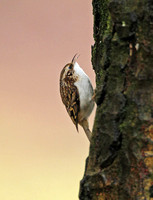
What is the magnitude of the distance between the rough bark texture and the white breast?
109cm

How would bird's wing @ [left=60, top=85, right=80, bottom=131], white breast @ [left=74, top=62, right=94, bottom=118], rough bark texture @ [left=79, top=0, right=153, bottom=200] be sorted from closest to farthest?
rough bark texture @ [left=79, top=0, right=153, bottom=200] → white breast @ [left=74, top=62, right=94, bottom=118] → bird's wing @ [left=60, top=85, right=80, bottom=131]

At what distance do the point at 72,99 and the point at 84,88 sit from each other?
0.19m

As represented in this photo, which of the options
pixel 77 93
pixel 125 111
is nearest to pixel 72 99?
pixel 77 93

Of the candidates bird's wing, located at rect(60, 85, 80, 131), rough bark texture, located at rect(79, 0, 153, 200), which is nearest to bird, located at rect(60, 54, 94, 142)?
bird's wing, located at rect(60, 85, 80, 131)

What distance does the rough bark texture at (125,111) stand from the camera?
132cm

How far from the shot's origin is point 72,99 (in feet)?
8.75

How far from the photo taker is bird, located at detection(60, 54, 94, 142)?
254cm

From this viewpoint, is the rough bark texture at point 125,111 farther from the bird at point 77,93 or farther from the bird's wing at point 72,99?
the bird's wing at point 72,99

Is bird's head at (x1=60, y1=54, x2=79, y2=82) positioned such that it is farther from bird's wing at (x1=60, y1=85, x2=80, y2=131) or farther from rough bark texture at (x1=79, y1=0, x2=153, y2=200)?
rough bark texture at (x1=79, y1=0, x2=153, y2=200)

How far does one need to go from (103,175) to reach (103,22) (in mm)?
783

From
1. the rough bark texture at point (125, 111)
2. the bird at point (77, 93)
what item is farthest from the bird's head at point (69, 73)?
the rough bark texture at point (125, 111)

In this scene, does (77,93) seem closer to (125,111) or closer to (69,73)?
(69,73)

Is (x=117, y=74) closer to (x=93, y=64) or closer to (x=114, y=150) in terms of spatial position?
(x=114, y=150)

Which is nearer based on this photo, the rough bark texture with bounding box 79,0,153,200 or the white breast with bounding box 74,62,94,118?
the rough bark texture with bounding box 79,0,153,200
